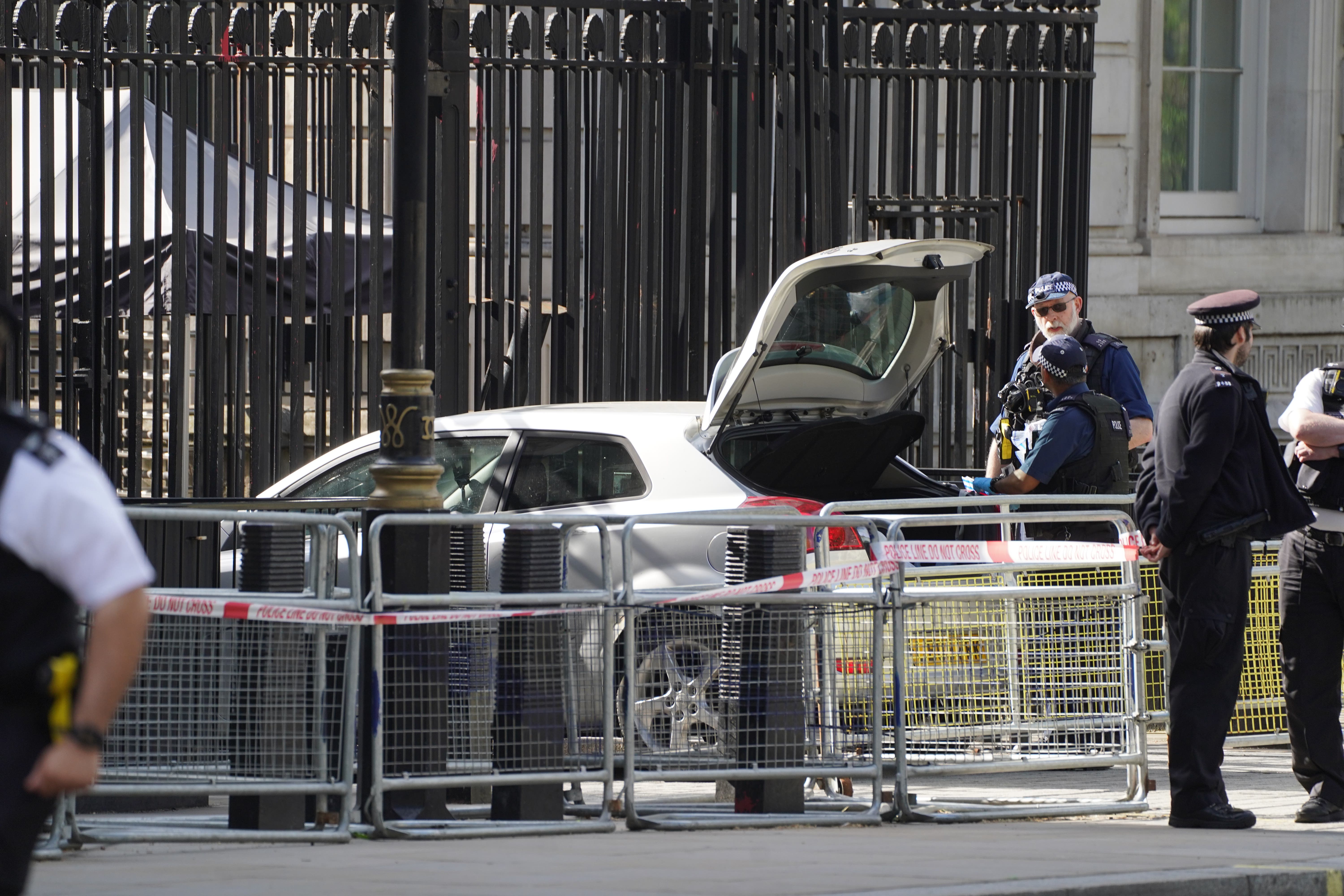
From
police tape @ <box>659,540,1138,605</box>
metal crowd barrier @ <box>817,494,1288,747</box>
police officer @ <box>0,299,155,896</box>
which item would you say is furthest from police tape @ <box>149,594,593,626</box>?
police officer @ <box>0,299,155,896</box>

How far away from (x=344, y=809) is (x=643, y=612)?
48.7 inches

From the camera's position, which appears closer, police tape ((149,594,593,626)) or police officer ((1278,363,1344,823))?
police tape ((149,594,593,626))

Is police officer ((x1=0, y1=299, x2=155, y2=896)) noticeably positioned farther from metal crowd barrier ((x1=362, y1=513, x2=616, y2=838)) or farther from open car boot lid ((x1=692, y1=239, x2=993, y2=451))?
open car boot lid ((x1=692, y1=239, x2=993, y2=451))

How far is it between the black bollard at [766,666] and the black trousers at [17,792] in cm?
376

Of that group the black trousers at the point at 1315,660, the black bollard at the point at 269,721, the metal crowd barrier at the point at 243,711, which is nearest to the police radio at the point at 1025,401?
the black trousers at the point at 1315,660

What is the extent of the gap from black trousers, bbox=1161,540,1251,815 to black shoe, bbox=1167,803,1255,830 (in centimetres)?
2

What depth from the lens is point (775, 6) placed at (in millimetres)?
10453

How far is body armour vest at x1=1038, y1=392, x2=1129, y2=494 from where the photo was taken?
8.55 meters

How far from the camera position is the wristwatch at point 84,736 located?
120 inches

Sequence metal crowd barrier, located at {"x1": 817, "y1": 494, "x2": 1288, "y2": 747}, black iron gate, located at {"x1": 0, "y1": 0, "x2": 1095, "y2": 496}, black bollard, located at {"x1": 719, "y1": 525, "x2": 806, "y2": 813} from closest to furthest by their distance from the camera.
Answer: black bollard, located at {"x1": 719, "y1": 525, "x2": 806, "y2": 813} < metal crowd barrier, located at {"x1": 817, "y1": 494, "x2": 1288, "y2": 747} < black iron gate, located at {"x1": 0, "y1": 0, "x2": 1095, "y2": 496}

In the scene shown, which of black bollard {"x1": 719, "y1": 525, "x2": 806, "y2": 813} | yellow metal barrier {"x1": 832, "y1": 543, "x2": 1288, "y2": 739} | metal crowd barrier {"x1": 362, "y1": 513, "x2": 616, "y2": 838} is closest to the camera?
metal crowd barrier {"x1": 362, "y1": 513, "x2": 616, "y2": 838}

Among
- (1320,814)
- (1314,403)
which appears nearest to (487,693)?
(1320,814)

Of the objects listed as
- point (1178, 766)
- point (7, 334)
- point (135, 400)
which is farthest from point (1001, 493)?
point (7, 334)

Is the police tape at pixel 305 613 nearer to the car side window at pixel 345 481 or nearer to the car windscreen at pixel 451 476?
the car windscreen at pixel 451 476
